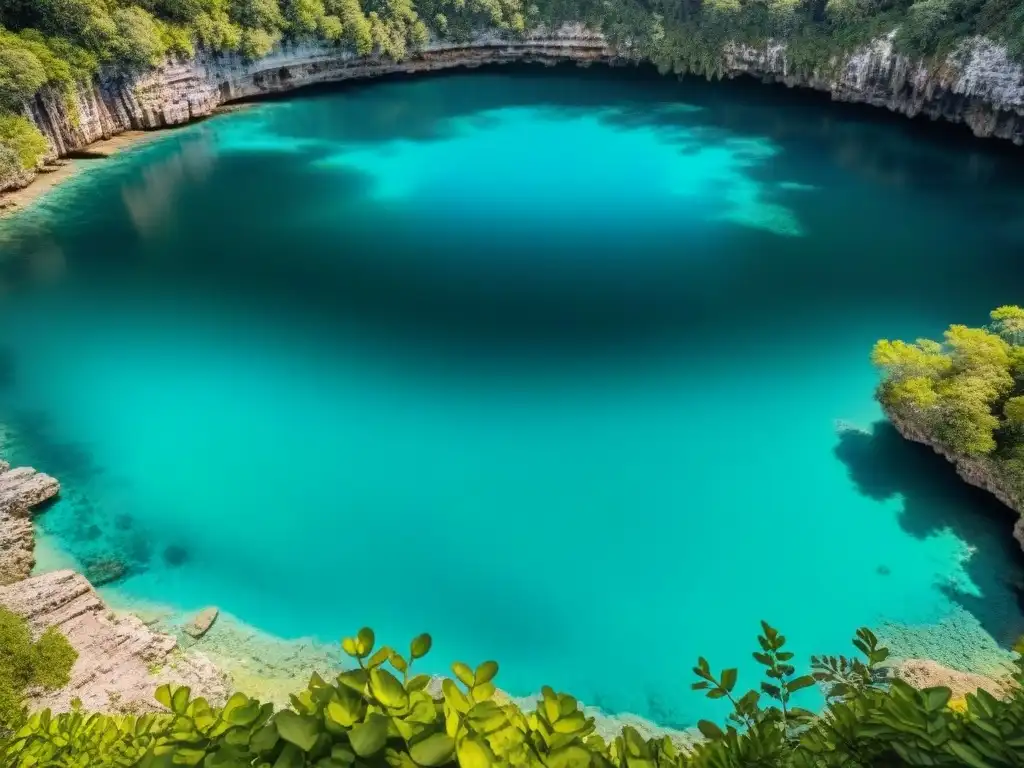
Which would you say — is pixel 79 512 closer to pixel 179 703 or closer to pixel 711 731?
pixel 179 703

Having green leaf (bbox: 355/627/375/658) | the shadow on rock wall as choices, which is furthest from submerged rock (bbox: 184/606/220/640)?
green leaf (bbox: 355/627/375/658)

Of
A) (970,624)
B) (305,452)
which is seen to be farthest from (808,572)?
(305,452)

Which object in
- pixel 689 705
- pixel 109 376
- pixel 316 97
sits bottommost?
pixel 689 705

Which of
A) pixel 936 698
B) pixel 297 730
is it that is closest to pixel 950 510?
pixel 936 698

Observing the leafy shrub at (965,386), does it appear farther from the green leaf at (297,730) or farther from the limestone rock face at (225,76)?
the limestone rock face at (225,76)

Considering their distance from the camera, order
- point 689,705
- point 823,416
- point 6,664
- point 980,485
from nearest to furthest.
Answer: point 6,664 → point 689,705 → point 980,485 → point 823,416

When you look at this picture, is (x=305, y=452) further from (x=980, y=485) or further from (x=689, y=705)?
(x=980, y=485)
